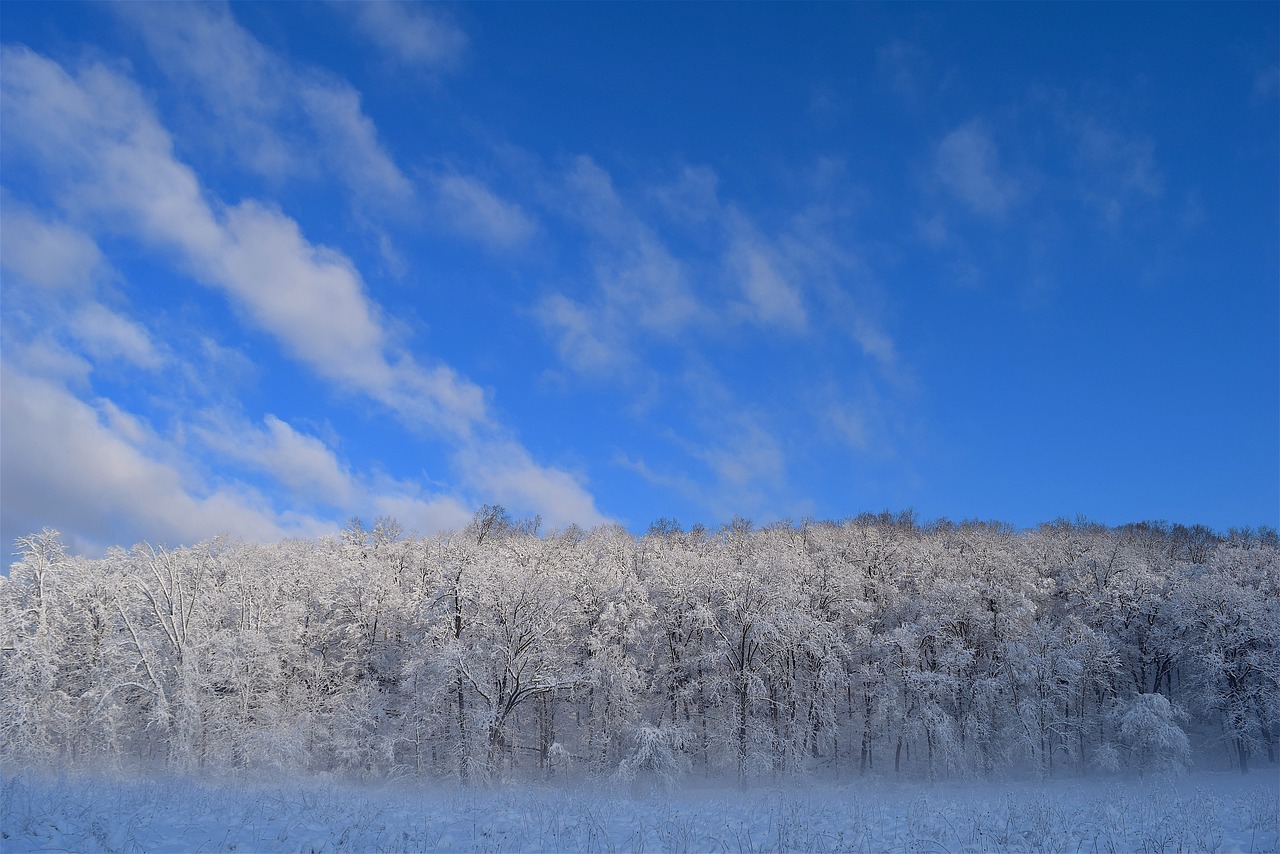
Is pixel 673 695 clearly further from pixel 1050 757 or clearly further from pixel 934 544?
pixel 934 544

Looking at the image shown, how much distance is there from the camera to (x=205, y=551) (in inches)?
1873

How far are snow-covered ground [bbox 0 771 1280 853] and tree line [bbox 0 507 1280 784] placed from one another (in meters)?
20.3

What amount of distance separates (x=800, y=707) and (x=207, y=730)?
1408 inches

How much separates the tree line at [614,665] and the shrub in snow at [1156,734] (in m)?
0.15

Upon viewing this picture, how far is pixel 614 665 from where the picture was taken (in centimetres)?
4341

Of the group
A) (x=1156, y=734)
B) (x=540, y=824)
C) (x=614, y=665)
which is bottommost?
(x=1156, y=734)

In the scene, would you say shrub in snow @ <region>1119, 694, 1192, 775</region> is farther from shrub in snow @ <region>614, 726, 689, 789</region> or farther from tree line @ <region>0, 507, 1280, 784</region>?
shrub in snow @ <region>614, 726, 689, 789</region>

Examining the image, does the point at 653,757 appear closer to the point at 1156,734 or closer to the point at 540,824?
the point at 540,824

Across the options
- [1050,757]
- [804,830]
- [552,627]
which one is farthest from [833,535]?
[804,830]

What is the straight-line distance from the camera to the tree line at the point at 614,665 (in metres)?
40.2

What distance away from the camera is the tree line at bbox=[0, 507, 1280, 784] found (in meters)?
40.2

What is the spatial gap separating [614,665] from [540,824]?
28164 millimetres

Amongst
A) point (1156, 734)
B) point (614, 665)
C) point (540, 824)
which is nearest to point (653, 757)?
point (614, 665)

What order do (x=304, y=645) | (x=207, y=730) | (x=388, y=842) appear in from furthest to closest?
(x=304, y=645), (x=207, y=730), (x=388, y=842)
